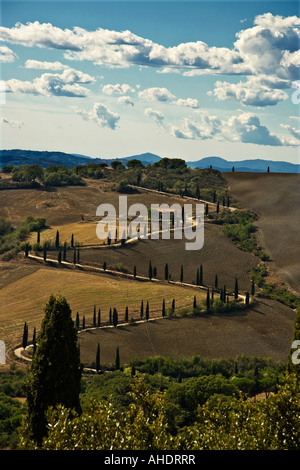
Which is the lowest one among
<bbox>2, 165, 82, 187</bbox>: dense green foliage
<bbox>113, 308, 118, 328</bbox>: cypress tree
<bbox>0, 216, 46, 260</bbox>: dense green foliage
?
<bbox>113, 308, 118, 328</bbox>: cypress tree

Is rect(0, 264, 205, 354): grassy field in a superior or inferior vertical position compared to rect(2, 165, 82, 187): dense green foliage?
inferior

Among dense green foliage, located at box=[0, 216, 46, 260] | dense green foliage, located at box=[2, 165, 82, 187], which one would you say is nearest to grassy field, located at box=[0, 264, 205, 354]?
dense green foliage, located at box=[0, 216, 46, 260]

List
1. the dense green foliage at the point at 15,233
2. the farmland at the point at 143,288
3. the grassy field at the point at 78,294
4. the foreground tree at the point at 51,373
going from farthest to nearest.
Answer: the dense green foliage at the point at 15,233 < the grassy field at the point at 78,294 < the farmland at the point at 143,288 < the foreground tree at the point at 51,373

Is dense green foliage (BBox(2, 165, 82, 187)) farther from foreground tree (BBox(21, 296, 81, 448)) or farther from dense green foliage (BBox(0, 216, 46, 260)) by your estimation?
foreground tree (BBox(21, 296, 81, 448))

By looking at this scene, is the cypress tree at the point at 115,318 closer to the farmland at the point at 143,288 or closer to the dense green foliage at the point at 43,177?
the farmland at the point at 143,288

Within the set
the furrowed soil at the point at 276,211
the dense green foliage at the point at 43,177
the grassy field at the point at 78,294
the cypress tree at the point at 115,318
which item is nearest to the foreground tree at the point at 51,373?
the grassy field at the point at 78,294

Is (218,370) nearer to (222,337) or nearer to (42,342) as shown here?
(222,337)

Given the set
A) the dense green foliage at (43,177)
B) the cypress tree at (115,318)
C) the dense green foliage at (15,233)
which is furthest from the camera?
the dense green foliage at (43,177)

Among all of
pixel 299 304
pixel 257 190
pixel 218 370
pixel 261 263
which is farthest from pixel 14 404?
pixel 257 190
